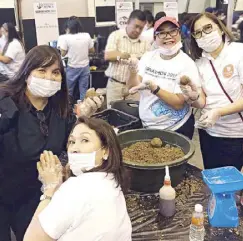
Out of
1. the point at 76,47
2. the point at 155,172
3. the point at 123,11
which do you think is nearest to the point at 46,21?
the point at 76,47

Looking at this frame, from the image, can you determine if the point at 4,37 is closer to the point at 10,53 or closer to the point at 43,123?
the point at 10,53

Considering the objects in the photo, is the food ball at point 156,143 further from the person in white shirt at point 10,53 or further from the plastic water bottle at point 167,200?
the person in white shirt at point 10,53

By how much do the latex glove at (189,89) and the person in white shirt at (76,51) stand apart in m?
2.98

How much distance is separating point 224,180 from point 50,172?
69 centimetres

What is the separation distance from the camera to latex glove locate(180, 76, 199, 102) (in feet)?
5.93

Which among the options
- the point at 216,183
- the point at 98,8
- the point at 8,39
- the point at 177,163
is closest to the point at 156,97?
the point at 177,163

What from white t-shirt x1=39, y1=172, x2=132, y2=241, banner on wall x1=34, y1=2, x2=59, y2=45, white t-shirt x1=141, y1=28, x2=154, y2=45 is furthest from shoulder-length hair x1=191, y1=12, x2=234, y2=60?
banner on wall x1=34, y1=2, x2=59, y2=45

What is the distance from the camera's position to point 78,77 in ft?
16.1

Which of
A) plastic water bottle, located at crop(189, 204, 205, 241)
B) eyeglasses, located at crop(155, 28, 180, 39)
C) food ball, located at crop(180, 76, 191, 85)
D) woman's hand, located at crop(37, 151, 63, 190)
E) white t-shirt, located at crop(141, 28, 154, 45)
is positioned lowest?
plastic water bottle, located at crop(189, 204, 205, 241)

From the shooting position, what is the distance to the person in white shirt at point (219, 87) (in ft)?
6.00

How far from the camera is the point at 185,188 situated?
1.63 m

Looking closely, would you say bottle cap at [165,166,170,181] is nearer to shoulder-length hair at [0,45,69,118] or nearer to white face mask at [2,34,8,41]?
shoulder-length hair at [0,45,69,118]

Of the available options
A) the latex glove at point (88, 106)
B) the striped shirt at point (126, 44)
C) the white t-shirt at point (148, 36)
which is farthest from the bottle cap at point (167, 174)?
the white t-shirt at point (148, 36)

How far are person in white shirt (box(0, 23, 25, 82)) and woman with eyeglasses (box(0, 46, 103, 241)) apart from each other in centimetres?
284
